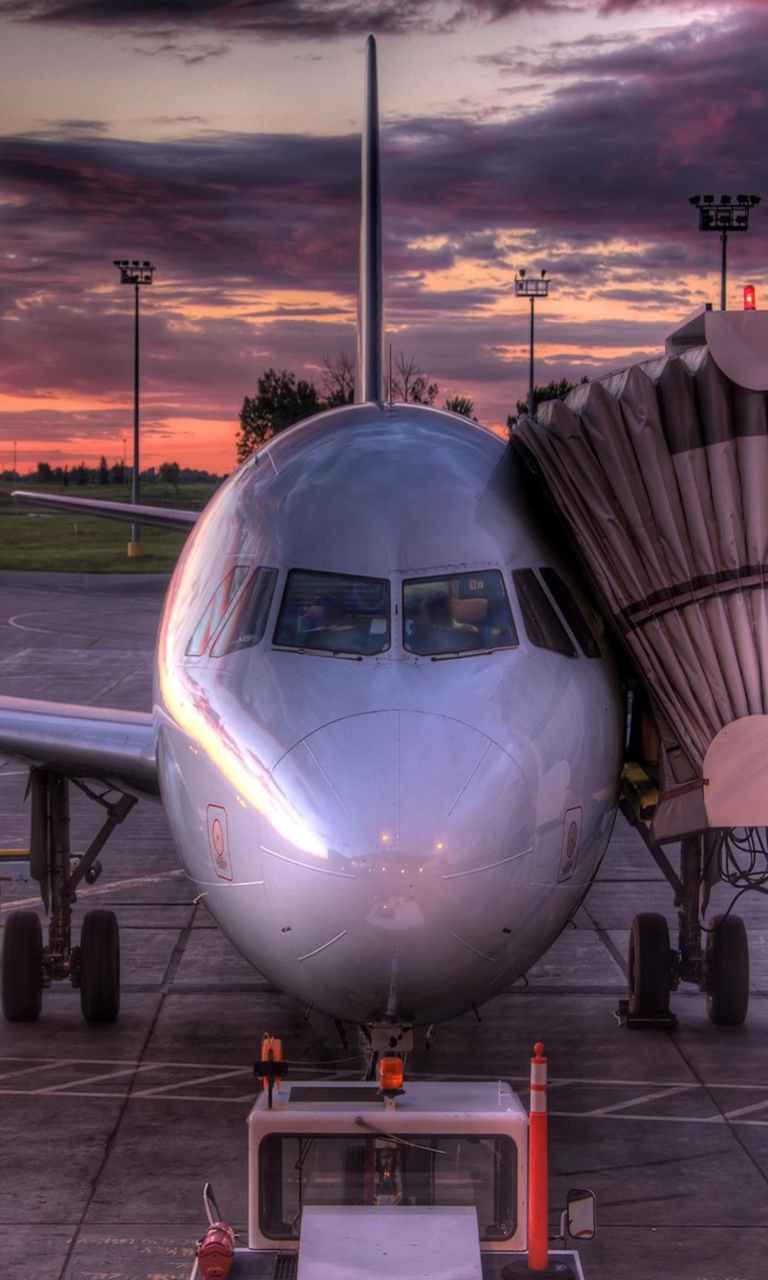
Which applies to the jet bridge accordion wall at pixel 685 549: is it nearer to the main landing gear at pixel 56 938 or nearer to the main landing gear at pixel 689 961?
the main landing gear at pixel 689 961

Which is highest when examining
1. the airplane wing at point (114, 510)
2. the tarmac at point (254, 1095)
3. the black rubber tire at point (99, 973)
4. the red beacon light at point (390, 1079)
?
the airplane wing at point (114, 510)

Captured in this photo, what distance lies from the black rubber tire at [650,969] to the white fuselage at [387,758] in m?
3.59

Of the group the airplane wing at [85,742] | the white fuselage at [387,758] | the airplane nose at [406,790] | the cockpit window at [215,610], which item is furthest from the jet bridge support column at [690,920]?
the airplane nose at [406,790]

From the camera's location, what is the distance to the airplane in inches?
371

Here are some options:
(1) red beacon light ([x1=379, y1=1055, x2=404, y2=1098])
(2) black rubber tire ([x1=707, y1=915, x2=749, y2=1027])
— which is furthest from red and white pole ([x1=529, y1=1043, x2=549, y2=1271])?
(2) black rubber tire ([x1=707, y1=915, x2=749, y2=1027])

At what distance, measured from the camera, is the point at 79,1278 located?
1005cm

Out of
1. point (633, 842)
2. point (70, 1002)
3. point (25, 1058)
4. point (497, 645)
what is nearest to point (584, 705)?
point (497, 645)

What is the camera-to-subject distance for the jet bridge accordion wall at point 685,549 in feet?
38.5

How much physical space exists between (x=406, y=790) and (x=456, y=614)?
5.97 ft

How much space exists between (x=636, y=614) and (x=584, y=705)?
1.20 meters

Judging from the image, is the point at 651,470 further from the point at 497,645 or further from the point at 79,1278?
the point at 79,1278

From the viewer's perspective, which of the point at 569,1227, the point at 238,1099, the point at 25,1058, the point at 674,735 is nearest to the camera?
the point at 569,1227

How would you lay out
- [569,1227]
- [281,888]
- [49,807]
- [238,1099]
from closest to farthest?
[569,1227], [281,888], [238,1099], [49,807]

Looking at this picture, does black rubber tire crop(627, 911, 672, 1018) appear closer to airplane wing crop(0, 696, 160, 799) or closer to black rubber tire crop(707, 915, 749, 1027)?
black rubber tire crop(707, 915, 749, 1027)
